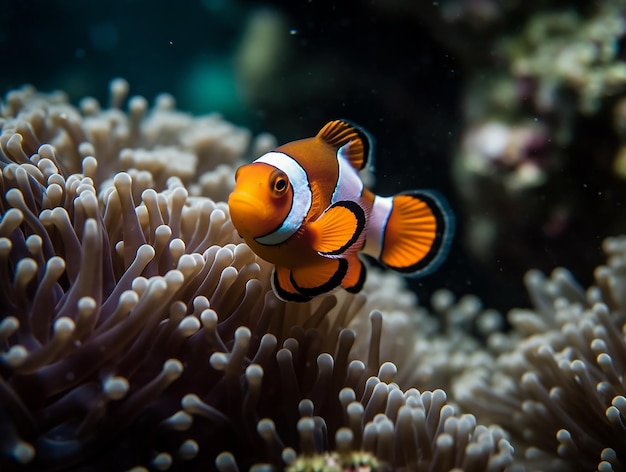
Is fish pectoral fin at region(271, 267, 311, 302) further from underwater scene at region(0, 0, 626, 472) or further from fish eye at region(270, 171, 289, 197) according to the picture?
fish eye at region(270, 171, 289, 197)

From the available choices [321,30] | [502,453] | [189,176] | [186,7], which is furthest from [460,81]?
[186,7]

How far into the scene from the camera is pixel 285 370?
1.54 metres

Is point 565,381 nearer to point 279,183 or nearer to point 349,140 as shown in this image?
point 349,140

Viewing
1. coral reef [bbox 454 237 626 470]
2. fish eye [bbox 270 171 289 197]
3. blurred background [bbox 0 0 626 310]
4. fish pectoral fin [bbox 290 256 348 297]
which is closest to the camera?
fish eye [bbox 270 171 289 197]

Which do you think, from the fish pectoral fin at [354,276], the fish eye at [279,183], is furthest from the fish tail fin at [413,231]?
the fish eye at [279,183]

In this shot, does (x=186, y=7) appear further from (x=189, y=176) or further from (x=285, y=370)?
(x=285, y=370)

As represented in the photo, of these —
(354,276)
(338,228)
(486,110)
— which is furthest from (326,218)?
(486,110)

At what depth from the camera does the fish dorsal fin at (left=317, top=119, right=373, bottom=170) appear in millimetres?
1764

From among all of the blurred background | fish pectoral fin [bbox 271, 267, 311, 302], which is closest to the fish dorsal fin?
fish pectoral fin [bbox 271, 267, 311, 302]

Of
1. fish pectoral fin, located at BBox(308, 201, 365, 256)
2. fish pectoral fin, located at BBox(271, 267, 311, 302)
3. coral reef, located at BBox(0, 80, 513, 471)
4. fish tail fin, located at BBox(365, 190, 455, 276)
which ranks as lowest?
coral reef, located at BBox(0, 80, 513, 471)

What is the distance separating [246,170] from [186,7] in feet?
15.6

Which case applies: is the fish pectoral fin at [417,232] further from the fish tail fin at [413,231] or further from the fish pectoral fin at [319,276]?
the fish pectoral fin at [319,276]

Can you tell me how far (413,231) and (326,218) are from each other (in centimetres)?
57

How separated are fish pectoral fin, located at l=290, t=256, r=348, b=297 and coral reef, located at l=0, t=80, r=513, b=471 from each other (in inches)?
5.3
